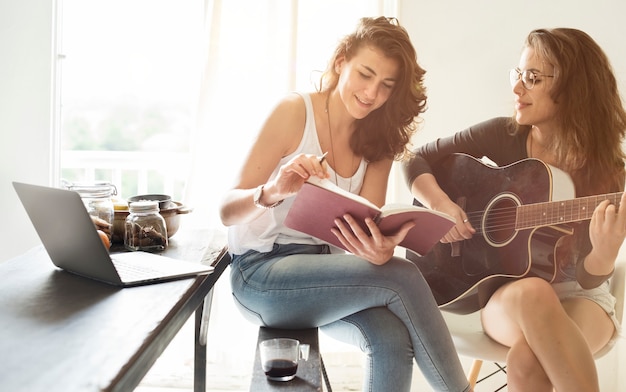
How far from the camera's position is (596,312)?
1870 mm

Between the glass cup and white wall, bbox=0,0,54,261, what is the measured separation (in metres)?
1.57

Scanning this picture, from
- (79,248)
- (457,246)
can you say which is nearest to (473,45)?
(457,246)

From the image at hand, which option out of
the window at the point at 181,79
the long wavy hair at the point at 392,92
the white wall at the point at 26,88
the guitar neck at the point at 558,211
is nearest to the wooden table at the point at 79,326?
the long wavy hair at the point at 392,92

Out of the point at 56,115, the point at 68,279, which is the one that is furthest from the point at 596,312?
the point at 56,115

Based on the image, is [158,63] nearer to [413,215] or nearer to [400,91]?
[400,91]

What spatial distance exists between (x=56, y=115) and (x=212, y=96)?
64 cm

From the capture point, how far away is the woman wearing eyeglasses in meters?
1.75

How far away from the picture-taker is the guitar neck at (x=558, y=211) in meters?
1.80

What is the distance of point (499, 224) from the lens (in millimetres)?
1995

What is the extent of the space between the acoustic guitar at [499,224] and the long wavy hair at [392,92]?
26 centimetres

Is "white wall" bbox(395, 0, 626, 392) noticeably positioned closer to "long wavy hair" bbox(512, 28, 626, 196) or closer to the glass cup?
"long wavy hair" bbox(512, 28, 626, 196)

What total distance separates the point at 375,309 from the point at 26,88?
5.62 ft

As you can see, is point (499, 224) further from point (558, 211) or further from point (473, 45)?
point (473, 45)

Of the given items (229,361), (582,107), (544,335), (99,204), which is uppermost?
(582,107)
